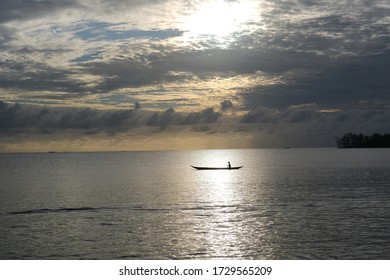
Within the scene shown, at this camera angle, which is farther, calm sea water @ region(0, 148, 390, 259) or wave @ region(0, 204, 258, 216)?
wave @ region(0, 204, 258, 216)

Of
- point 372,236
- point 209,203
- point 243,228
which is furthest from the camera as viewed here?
point 209,203

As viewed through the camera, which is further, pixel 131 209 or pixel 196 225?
pixel 131 209

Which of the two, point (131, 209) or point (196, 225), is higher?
point (131, 209)

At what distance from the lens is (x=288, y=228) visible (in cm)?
4981

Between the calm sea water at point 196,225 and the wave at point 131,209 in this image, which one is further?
the wave at point 131,209

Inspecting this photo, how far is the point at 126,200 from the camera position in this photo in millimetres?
75312
